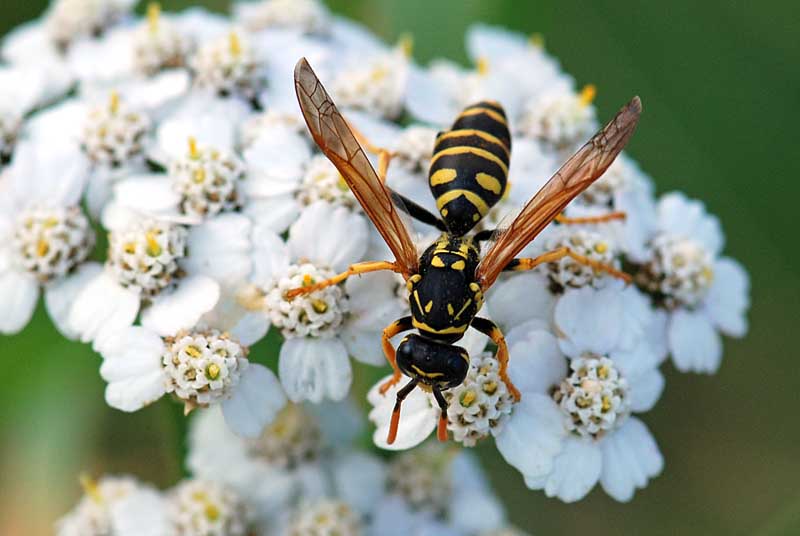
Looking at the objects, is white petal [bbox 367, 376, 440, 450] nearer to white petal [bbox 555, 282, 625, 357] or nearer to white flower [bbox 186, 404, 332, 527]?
white petal [bbox 555, 282, 625, 357]

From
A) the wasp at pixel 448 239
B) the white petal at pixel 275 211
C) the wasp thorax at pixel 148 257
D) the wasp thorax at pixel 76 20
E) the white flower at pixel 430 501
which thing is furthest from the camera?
the wasp thorax at pixel 76 20

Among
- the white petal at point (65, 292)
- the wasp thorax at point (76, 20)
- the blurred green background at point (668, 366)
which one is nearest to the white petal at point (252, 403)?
the white petal at point (65, 292)

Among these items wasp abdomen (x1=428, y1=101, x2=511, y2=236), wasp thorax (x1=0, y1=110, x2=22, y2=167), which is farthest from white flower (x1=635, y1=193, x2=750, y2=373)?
wasp thorax (x1=0, y1=110, x2=22, y2=167)

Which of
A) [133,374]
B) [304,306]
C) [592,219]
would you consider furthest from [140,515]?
[592,219]

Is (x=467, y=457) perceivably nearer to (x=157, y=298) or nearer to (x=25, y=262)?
(x=157, y=298)

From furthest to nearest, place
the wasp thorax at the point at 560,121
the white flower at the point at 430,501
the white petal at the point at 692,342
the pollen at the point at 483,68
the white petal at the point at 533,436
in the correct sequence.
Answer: the pollen at the point at 483,68
the wasp thorax at the point at 560,121
the white flower at the point at 430,501
the white petal at the point at 692,342
the white petal at the point at 533,436

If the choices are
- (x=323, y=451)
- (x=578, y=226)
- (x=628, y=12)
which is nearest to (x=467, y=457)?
Answer: (x=323, y=451)

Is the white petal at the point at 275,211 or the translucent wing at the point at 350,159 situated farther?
the white petal at the point at 275,211

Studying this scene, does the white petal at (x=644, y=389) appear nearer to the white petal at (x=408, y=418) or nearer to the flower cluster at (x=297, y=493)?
the white petal at (x=408, y=418)
